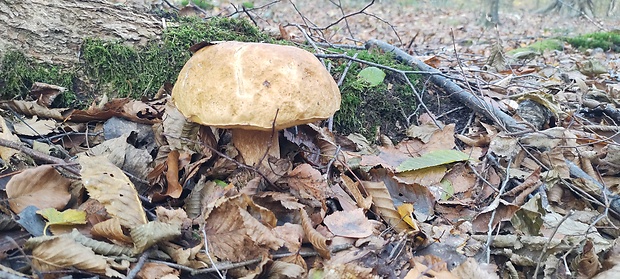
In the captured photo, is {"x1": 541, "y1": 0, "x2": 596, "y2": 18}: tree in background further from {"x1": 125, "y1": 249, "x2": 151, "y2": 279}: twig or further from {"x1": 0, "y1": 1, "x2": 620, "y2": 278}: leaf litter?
{"x1": 125, "y1": 249, "x2": 151, "y2": 279}: twig

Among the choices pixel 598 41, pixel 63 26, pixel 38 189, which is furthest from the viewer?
pixel 598 41

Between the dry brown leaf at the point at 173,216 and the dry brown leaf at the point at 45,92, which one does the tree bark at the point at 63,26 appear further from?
the dry brown leaf at the point at 173,216

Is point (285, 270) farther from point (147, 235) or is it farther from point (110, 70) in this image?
point (110, 70)

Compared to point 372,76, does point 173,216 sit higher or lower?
lower

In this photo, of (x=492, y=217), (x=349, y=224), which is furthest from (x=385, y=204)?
(x=492, y=217)

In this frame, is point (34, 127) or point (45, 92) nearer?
point (34, 127)

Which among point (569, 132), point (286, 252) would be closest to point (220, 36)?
point (286, 252)
